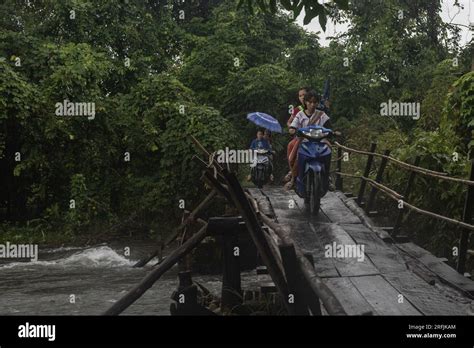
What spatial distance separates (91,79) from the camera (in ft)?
49.1

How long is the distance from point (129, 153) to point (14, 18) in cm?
571

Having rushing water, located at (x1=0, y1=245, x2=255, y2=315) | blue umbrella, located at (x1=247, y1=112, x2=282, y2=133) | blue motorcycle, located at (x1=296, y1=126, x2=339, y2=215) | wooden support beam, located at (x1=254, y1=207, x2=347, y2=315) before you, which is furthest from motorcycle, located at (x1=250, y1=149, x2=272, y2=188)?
wooden support beam, located at (x1=254, y1=207, x2=347, y2=315)

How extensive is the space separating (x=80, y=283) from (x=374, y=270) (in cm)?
610

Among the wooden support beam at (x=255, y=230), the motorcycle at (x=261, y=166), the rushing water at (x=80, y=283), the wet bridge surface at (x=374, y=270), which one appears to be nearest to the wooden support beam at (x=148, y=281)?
the wooden support beam at (x=255, y=230)

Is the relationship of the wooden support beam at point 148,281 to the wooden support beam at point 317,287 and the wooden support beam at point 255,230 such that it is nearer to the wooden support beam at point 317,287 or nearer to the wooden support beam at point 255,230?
the wooden support beam at point 255,230

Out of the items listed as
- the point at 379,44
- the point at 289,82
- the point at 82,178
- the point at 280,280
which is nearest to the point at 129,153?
the point at 82,178

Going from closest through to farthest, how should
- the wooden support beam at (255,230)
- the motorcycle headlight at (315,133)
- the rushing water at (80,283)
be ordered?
the wooden support beam at (255,230), the motorcycle headlight at (315,133), the rushing water at (80,283)

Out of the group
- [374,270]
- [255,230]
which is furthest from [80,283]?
[374,270]

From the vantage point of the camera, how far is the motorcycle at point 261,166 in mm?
→ 12555

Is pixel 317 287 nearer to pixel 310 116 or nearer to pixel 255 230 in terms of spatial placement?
pixel 255 230

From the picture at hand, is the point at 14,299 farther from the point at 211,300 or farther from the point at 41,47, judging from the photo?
the point at 41,47

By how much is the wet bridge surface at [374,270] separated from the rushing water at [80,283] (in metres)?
2.37

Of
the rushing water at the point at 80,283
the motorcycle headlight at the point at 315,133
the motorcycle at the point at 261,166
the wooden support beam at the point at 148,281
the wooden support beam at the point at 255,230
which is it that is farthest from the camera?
the motorcycle at the point at 261,166

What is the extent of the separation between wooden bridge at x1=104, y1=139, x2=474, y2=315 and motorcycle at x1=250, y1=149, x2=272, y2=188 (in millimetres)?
3308
